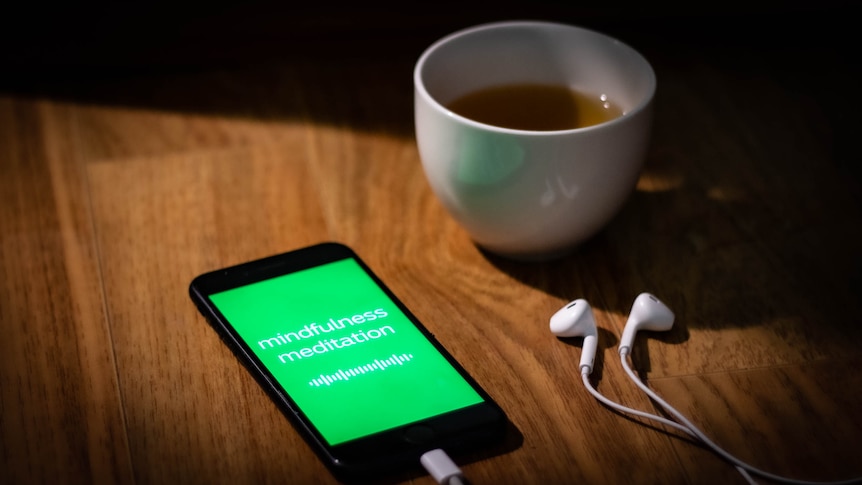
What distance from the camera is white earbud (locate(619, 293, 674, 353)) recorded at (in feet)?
1.97

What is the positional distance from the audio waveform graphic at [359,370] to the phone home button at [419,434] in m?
0.05

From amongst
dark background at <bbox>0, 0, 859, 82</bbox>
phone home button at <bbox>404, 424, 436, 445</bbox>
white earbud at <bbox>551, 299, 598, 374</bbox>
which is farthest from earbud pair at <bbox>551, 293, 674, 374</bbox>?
dark background at <bbox>0, 0, 859, 82</bbox>

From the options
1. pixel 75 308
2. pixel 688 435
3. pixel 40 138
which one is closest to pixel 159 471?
pixel 75 308

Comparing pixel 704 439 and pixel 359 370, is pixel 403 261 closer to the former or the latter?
pixel 359 370

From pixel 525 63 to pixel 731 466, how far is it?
311mm

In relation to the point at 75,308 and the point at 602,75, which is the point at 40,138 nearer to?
the point at 75,308

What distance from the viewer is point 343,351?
58 cm

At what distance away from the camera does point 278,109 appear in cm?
85

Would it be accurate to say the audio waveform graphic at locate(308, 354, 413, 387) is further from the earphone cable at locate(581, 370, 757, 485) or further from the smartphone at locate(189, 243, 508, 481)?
the earphone cable at locate(581, 370, 757, 485)

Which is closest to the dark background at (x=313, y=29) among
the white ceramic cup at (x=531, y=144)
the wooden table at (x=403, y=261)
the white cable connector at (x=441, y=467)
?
the wooden table at (x=403, y=261)

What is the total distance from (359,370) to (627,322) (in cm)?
Result: 17

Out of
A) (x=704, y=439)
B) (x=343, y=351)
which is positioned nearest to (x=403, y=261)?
(x=343, y=351)

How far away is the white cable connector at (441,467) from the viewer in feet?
1.64

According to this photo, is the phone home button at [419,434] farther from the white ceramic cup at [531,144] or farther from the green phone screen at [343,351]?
the white ceramic cup at [531,144]
